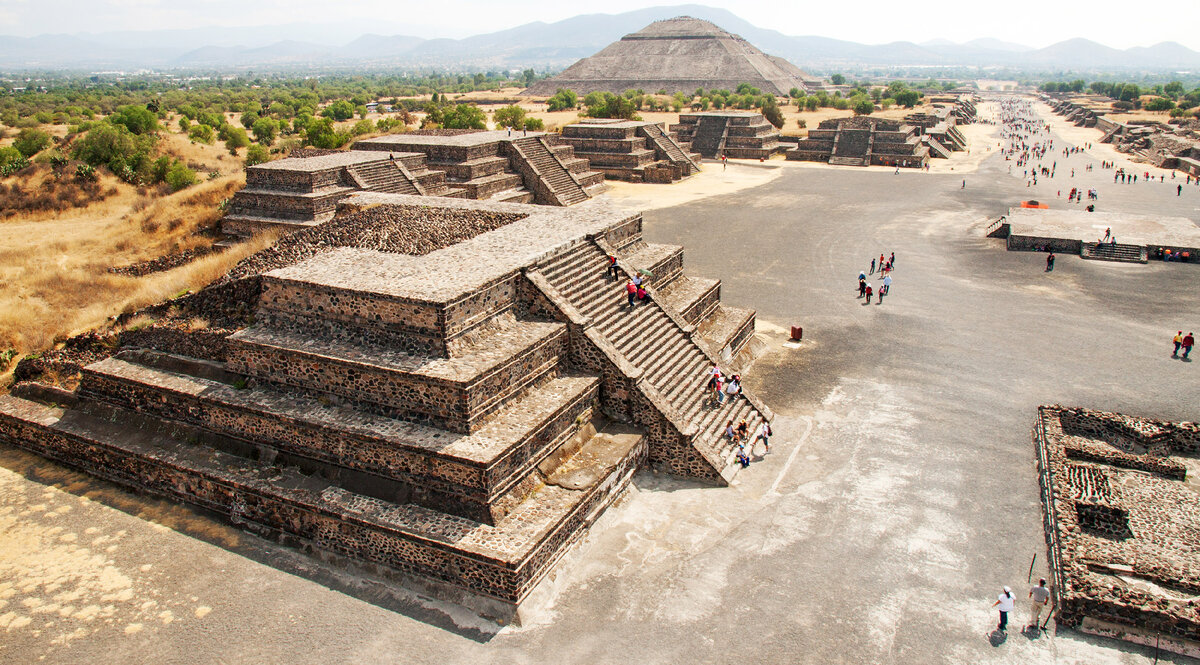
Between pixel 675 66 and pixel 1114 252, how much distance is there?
308 ft

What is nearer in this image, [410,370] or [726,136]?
[410,370]

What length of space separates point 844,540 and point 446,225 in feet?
34.3

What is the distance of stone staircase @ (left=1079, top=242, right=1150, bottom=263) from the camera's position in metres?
27.1

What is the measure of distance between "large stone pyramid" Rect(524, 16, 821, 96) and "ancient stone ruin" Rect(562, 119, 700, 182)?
6229 cm

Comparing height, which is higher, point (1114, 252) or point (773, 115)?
point (773, 115)

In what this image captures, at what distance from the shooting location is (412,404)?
10.8m

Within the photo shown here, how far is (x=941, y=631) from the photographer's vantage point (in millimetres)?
Answer: 9188

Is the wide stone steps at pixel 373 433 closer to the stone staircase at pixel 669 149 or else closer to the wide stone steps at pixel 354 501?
the wide stone steps at pixel 354 501

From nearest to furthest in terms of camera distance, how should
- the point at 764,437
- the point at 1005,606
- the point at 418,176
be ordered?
the point at 1005,606, the point at 764,437, the point at 418,176

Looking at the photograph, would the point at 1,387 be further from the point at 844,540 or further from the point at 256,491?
the point at 844,540

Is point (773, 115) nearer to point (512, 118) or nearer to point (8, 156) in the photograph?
point (512, 118)

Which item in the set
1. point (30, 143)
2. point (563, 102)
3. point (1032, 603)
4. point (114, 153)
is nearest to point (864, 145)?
point (563, 102)

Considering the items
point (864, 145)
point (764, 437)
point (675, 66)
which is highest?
point (675, 66)

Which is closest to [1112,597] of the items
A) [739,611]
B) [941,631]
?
[941,631]
